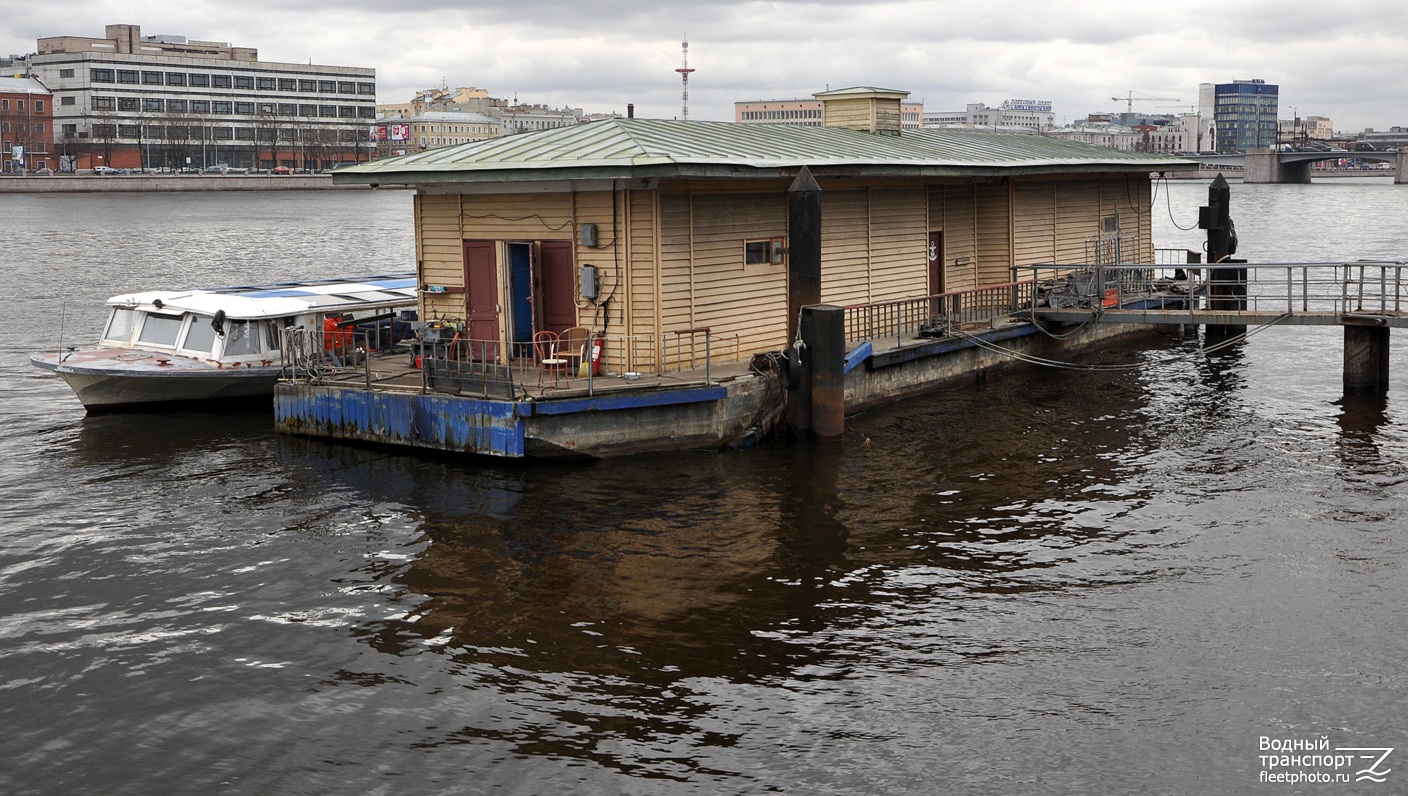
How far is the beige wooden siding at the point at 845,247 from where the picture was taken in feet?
89.7

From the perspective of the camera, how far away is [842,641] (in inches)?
590

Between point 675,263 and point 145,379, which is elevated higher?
point 675,263

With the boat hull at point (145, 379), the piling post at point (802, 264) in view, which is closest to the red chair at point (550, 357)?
the piling post at point (802, 264)

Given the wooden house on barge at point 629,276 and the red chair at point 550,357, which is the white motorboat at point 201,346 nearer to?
the wooden house on barge at point 629,276

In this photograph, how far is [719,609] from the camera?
15844 mm

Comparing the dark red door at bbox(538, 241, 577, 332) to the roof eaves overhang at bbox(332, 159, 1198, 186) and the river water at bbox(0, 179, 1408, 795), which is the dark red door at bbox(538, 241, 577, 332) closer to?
the roof eaves overhang at bbox(332, 159, 1198, 186)

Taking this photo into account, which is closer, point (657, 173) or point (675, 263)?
point (657, 173)

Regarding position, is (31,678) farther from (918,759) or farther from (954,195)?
(954,195)

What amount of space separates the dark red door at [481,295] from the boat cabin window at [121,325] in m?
7.64

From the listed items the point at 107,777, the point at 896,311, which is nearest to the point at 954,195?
the point at 896,311

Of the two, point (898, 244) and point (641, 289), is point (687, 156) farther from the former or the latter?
point (898, 244)

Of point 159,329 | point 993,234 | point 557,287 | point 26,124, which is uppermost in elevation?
point 26,124

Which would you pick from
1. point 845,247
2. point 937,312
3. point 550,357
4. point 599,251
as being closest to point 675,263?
point 599,251

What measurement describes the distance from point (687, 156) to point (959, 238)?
37.1 feet
